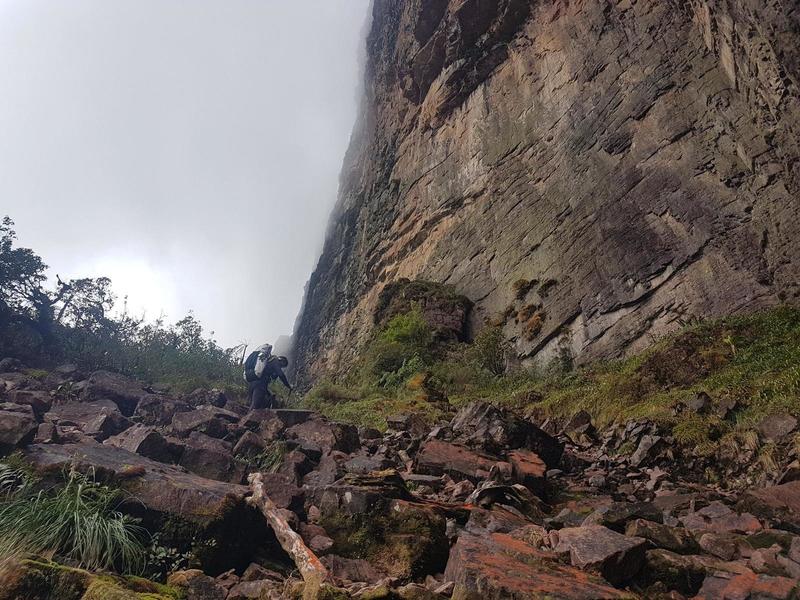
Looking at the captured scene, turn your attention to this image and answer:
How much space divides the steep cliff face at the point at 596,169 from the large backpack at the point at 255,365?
8.57m

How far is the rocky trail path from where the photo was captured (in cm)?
297

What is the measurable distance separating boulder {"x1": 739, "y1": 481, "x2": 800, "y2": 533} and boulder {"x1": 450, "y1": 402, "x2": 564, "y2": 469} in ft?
9.32

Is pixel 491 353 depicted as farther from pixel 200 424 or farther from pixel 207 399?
pixel 200 424

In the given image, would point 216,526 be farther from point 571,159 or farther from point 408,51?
point 408,51

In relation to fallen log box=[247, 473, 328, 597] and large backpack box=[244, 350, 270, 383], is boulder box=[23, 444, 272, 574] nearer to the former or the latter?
fallen log box=[247, 473, 328, 597]

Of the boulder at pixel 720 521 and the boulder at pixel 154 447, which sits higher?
the boulder at pixel 154 447

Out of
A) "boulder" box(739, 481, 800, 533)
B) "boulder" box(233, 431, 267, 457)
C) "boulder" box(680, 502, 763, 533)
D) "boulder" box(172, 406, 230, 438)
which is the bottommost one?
"boulder" box(680, 502, 763, 533)

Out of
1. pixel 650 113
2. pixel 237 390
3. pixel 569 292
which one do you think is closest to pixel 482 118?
pixel 650 113

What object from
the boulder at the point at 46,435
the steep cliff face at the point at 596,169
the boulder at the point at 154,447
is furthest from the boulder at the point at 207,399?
the steep cliff face at the point at 596,169

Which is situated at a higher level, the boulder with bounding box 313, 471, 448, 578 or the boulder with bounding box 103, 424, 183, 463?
the boulder with bounding box 103, 424, 183, 463

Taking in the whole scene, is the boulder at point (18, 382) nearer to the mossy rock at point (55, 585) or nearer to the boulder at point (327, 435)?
the boulder at point (327, 435)

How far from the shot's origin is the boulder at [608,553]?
2986mm

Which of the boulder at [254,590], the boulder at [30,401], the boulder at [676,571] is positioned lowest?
the boulder at [254,590]

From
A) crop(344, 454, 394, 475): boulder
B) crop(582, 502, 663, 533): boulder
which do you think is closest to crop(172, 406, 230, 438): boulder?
crop(344, 454, 394, 475): boulder
